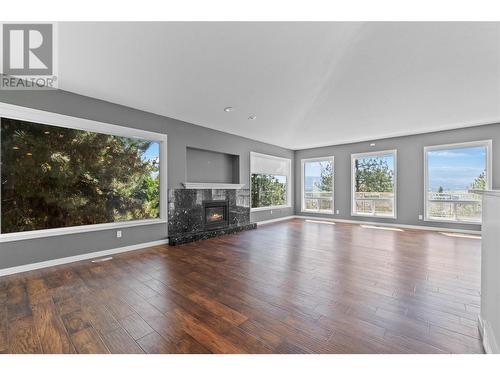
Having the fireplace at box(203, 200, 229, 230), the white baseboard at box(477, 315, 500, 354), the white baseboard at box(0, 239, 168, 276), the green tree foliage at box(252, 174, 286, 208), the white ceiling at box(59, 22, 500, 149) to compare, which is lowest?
the white baseboard at box(0, 239, 168, 276)

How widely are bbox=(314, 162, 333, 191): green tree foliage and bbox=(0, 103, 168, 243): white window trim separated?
5.35 meters

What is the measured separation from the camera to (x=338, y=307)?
198 centimetres

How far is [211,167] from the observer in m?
5.55

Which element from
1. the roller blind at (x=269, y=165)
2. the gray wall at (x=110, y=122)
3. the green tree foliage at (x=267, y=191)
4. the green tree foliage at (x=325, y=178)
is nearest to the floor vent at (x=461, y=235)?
the green tree foliage at (x=325, y=178)

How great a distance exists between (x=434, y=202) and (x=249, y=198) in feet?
16.1

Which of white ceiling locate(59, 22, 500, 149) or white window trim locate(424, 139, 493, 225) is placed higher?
white ceiling locate(59, 22, 500, 149)

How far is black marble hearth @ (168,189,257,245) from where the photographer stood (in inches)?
175

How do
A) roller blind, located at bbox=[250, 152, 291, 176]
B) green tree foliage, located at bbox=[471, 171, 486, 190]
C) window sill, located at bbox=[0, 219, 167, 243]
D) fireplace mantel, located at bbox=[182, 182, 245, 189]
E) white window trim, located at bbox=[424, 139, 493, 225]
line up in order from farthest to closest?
roller blind, located at bbox=[250, 152, 291, 176] < green tree foliage, located at bbox=[471, 171, 486, 190] < white window trim, located at bbox=[424, 139, 493, 225] < fireplace mantel, located at bbox=[182, 182, 245, 189] < window sill, located at bbox=[0, 219, 167, 243]

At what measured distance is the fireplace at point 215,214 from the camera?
200 inches

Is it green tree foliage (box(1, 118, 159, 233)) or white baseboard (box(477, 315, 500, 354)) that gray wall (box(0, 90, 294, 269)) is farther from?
white baseboard (box(477, 315, 500, 354))

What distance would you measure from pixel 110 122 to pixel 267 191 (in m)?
4.65

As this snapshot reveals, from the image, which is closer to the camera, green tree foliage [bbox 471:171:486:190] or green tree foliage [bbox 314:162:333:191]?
green tree foliage [bbox 471:171:486:190]

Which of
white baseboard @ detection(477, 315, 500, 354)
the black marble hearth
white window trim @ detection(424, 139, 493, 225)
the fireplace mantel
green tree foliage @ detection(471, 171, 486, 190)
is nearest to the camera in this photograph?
white baseboard @ detection(477, 315, 500, 354)

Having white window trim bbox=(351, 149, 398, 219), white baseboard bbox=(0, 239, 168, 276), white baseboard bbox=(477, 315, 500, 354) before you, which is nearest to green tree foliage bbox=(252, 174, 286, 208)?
white window trim bbox=(351, 149, 398, 219)
